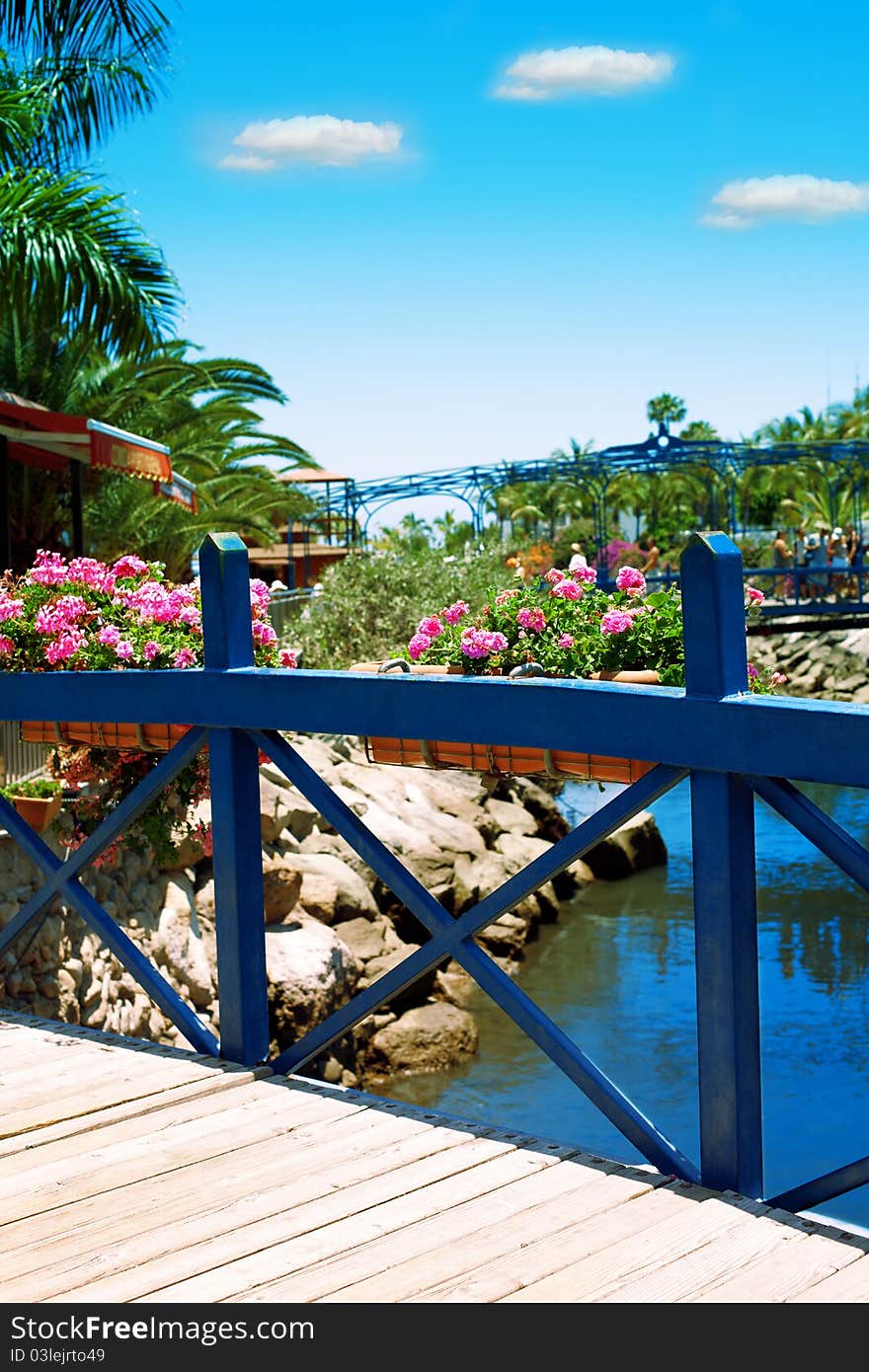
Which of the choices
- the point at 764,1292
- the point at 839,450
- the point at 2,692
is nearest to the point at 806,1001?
the point at 2,692

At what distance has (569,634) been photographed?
6.35 m

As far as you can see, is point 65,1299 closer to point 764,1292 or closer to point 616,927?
point 764,1292

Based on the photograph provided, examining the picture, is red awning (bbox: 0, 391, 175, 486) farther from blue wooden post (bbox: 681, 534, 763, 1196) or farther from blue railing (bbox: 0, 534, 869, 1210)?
blue wooden post (bbox: 681, 534, 763, 1196)

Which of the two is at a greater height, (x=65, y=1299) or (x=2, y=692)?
(x=2, y=692)

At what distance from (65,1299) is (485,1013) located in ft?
→ 34.4

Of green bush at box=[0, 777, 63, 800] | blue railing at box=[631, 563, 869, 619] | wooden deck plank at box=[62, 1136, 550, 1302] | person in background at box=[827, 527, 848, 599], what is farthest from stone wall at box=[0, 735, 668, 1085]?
person in background at box=[827, 527, 848, 599]

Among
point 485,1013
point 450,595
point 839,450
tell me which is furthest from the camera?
point 839,450

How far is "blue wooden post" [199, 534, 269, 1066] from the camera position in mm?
3766

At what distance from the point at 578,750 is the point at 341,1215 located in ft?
3.38

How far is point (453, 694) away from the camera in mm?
3367

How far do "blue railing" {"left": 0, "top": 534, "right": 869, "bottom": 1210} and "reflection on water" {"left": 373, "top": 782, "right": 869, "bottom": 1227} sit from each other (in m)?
5.70

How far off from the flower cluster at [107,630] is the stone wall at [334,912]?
2.84 feet

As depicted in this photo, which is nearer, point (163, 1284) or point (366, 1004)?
point (163, 1284)

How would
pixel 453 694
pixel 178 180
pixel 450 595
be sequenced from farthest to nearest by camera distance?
pixel 178 180 → pixel 450 595 → pixel 453 694
